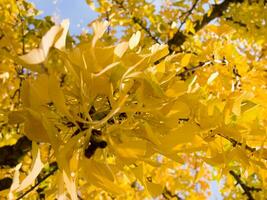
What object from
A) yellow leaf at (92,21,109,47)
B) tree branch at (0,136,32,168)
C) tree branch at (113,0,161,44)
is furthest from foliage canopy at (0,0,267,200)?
tree branch at (113,0,161,44)

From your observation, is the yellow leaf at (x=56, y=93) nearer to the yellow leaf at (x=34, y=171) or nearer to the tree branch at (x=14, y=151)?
the yellow leaf at (x=34, y=171)

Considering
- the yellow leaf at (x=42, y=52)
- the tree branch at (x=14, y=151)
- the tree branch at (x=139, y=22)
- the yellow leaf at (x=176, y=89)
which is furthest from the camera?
the tree branch at (x=139, y=22)

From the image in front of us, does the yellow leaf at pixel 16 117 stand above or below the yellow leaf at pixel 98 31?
below

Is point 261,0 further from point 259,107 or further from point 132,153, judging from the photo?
point 132,153

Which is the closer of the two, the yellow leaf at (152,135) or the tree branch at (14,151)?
the yellow leaf at (152,135)

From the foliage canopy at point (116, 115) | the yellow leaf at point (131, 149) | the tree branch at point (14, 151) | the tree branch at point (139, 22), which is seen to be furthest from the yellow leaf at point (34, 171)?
the tree branch at point (139, 22)

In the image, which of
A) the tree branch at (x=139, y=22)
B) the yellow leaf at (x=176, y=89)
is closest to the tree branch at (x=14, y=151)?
the tree branch at (x=139, y=22)

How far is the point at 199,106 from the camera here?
0.67m

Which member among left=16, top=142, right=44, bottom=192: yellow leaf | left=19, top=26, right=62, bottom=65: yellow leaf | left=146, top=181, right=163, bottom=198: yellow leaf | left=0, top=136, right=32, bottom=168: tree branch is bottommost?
left=0, top=136, right=32, bottom=168: tree branch

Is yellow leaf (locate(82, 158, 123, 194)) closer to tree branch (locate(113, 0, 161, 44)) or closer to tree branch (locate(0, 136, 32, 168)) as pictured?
tree branch (locate(0, 136, 32, 168))

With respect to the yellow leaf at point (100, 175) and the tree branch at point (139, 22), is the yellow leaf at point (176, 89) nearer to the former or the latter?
the yellow leaf at point (100, 175)

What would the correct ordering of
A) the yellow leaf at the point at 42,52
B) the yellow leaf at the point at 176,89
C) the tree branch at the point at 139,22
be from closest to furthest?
1. the yellow leaf at the point at 42,52
2. the yellow leaf at the point at 176,89
3. the tree branch at the point at 139,22

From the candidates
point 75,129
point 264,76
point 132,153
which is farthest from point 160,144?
point 264,76

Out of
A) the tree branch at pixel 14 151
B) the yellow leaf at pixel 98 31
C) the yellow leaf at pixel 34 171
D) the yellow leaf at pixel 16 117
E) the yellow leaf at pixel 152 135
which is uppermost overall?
the yellow leaf at pixel 98 31
